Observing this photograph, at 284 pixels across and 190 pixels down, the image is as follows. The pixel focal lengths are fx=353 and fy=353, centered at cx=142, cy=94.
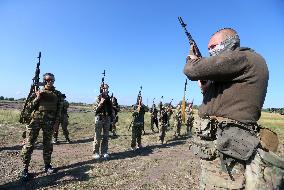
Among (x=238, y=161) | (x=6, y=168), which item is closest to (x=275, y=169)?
(x=238, y=161)

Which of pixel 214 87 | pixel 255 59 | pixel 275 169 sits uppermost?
pixel 255 59

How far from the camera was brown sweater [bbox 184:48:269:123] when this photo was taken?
3.49m

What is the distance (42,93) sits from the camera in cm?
934

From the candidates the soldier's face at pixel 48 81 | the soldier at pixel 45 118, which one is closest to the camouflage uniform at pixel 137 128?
the soldier at pixel 45 118

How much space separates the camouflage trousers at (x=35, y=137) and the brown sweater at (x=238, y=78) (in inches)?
259

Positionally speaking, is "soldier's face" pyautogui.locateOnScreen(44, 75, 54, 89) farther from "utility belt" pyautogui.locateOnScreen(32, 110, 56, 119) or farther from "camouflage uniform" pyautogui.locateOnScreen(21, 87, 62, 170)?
"utility belt" pyautogui.locateOnScreen(32, 110, 56, 119)

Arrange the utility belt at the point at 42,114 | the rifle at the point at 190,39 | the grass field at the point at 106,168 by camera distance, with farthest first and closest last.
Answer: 1. the utility belt at the point at 42,114
2. the grass field at the point at 106,168
3. the rifle at the point at 190,39

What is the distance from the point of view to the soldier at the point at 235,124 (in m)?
3.44

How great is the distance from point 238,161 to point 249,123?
40cm

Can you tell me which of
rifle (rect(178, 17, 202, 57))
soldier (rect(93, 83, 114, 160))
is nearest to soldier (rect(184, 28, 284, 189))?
rifle (rect(178, 17, 202, 57))

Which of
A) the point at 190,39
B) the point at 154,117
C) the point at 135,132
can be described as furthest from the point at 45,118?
the point at 154,117

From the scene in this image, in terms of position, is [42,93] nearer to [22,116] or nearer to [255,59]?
[22,116]

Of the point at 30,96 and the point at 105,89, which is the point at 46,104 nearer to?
the point at 30,96

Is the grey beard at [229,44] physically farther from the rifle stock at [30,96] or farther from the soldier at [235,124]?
the rifle stock at [30,96]
